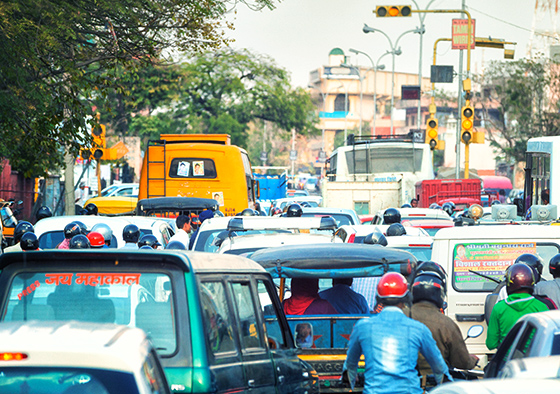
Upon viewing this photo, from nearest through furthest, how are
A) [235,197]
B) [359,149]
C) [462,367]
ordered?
[462,367], [235,197], [359,149]

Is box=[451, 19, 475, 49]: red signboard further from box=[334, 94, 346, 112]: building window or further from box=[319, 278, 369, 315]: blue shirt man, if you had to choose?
box=[334, 94, 346, 112]: building window

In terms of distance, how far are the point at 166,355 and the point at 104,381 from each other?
3.62 ft

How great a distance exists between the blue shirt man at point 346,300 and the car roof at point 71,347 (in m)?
4.46

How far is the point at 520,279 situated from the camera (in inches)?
262

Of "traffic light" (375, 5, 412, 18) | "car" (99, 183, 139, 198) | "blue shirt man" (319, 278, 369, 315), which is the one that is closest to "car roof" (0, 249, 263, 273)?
"blue shirt man" (319, 278, 369, 315)

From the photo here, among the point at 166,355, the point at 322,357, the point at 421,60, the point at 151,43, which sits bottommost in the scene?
the point at 322,357

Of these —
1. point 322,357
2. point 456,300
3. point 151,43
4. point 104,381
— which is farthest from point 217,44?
point 104,381

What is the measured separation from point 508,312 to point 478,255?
2556 mm

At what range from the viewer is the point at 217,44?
14664 millimetres

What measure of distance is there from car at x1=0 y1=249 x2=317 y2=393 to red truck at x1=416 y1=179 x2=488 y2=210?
836 inches

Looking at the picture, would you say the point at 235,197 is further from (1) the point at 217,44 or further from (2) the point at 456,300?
(2) the point at 456,300

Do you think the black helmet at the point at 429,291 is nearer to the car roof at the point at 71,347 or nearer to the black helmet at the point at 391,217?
the car roof at the point at 71,347

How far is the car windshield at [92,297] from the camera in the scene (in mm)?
4723

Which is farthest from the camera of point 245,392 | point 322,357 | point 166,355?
point 322,357
